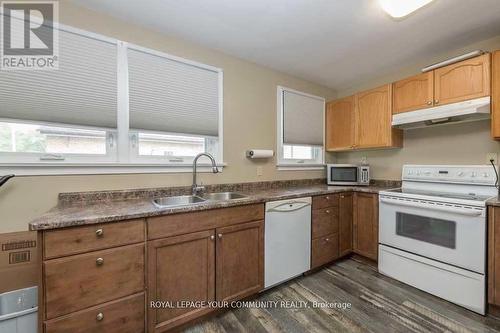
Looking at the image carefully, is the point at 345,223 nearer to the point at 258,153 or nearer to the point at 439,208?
the point at 439,208

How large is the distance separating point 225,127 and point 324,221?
157 centimetres

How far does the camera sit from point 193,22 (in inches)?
73.7

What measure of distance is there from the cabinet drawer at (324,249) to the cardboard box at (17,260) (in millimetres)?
2392

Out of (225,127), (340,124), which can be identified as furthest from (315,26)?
(340,124)

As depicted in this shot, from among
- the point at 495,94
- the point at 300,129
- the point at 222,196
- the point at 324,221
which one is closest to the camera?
the point at 495,94

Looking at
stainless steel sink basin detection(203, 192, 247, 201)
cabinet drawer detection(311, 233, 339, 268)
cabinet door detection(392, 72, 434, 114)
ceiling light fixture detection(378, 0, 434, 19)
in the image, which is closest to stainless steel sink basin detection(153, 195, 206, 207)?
stainless steel sink basin detection(203, 192, 247, 201)

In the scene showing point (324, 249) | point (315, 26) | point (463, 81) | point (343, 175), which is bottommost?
point (324, 249)

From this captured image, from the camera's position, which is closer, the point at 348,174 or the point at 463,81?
the point at 463,81

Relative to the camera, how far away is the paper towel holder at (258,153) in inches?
98.5

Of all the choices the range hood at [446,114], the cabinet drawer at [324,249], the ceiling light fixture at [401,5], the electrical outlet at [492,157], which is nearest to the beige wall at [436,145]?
the electrical outlet at [492,157]

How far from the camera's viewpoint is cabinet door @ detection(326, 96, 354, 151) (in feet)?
10.1

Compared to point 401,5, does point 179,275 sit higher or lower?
lower

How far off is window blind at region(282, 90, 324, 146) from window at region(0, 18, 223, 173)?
1053 mm

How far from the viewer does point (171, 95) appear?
6.81 feet
